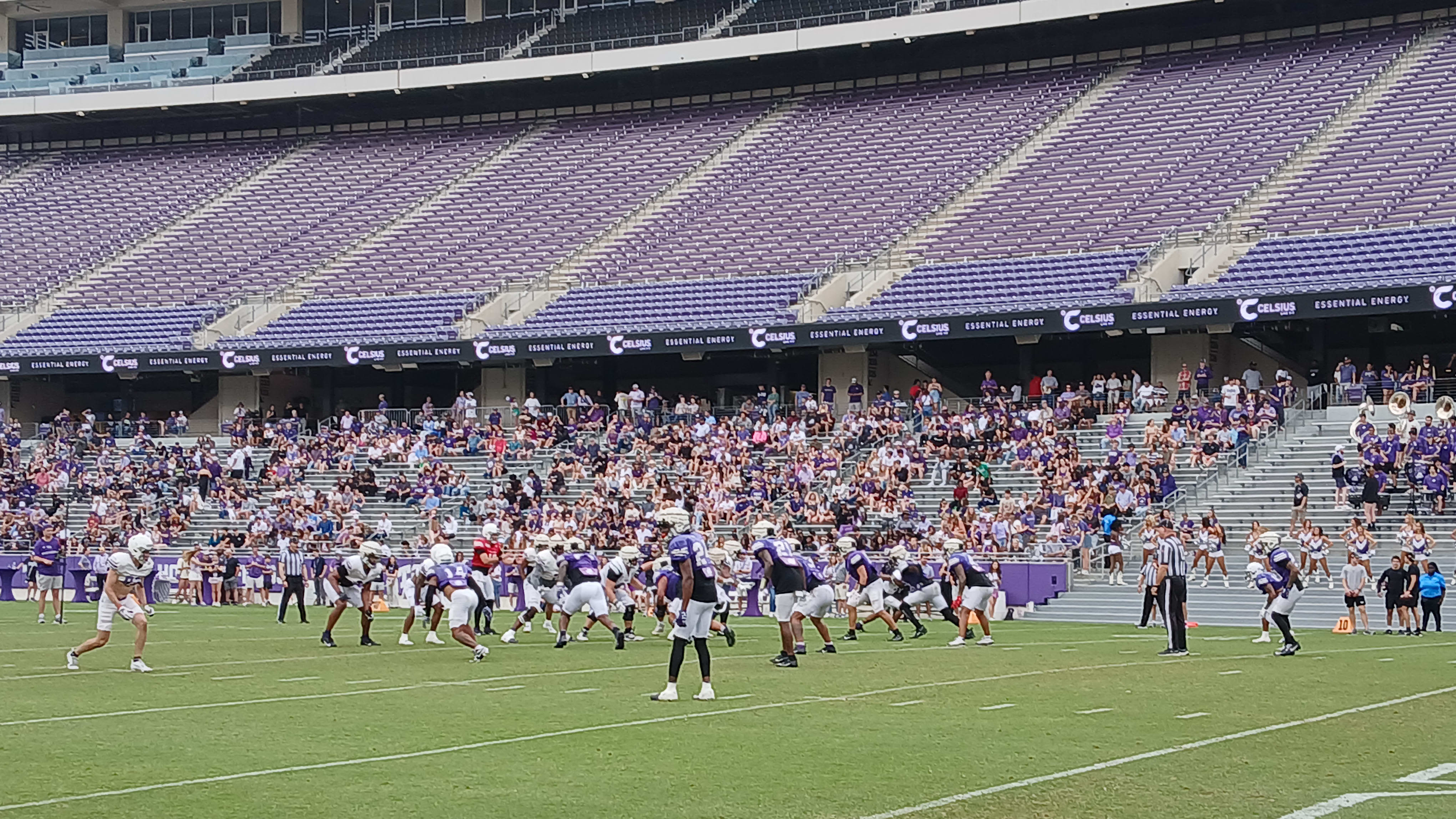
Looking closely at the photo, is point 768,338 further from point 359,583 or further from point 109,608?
point 109,608

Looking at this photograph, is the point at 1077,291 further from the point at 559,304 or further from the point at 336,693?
the point at 336,693

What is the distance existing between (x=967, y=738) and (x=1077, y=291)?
89.7ft

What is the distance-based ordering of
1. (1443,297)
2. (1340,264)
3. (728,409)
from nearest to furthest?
(1443,297), (1340,264), (728,409)

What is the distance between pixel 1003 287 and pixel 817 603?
2004cm

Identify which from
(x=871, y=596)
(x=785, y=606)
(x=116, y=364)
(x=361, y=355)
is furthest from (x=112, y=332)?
(x=785, y=606)

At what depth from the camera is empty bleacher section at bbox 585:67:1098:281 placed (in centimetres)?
4516

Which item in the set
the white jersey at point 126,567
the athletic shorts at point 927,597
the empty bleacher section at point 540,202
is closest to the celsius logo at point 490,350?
the empty bleacher section at point 540,202

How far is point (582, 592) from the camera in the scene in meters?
22.7

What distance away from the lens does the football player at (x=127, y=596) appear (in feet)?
59.3

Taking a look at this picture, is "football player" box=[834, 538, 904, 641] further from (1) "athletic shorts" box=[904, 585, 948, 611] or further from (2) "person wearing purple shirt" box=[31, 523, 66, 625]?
(2) "person wearing purple shirt" box=[31, 523, 66, 625]

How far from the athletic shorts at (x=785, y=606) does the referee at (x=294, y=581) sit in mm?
10825

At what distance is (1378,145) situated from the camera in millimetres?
41750

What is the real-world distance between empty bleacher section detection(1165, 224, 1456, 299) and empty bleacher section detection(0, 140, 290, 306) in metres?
28.5

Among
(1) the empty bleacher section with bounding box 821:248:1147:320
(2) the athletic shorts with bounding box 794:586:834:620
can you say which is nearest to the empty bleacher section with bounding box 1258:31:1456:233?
(1) the empty bleacher section with bounding box 821:248:1147:320
